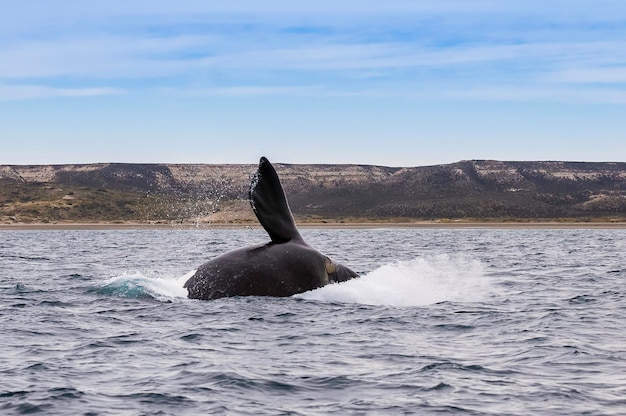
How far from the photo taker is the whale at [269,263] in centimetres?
1781

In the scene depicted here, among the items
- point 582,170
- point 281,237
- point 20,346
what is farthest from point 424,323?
point 582,170

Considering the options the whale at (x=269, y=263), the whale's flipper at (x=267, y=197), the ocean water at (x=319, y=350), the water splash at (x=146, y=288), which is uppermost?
the whale's flipper at (x=267, y=197)

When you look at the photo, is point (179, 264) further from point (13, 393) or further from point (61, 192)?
point (61, 192)

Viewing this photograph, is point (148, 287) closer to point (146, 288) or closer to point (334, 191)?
point (146, 288)

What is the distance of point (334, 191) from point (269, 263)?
6092 inches

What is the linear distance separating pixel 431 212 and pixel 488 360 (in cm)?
12885

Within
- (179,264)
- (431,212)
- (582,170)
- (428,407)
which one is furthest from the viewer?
(582,170)

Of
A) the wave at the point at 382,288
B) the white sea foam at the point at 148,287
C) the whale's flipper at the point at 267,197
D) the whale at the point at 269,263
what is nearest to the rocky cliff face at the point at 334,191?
the wave at the point at 382,288

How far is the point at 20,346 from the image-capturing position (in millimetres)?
14711

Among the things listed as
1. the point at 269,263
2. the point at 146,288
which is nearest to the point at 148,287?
the point at 146,288

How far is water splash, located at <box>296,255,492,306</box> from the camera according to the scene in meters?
19.3

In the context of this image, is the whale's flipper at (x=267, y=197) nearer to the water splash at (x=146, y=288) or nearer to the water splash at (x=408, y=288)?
the water splash at (x=408, y=288)

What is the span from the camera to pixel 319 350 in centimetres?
1421

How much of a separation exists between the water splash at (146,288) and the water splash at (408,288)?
325 centimetres
